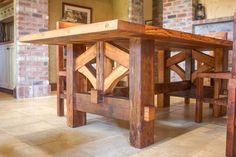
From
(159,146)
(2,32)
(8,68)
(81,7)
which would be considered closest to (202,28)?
(81,7)

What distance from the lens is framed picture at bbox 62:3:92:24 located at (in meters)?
5.05

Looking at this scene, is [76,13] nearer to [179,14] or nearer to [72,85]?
[179,14]

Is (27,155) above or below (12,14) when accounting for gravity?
below

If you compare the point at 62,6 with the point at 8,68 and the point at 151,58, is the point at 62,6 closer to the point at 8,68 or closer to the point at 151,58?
the point at 8,68

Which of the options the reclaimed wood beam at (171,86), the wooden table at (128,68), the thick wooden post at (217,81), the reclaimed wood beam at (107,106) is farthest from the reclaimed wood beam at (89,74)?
the thick wooden post at (217,81)

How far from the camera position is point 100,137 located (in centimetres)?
177

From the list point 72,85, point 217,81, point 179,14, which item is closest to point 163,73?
point 217,81

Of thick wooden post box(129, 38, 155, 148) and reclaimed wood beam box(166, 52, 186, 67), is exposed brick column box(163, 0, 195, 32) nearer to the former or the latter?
reclaimed wood beam box(166, 52, 186, 67)

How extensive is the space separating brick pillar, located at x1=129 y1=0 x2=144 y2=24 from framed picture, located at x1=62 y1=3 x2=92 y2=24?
907 mm

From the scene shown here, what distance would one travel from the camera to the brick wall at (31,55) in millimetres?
3715

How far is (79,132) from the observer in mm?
1897

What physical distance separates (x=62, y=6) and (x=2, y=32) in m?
1.26

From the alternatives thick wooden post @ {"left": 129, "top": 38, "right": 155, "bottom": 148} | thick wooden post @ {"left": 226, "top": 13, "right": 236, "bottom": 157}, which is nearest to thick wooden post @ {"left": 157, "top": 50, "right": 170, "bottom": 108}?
thick wooden post @ {"left": 129, "top": 38, "right": 155, "bottom": 148}

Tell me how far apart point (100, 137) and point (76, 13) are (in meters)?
3.95
